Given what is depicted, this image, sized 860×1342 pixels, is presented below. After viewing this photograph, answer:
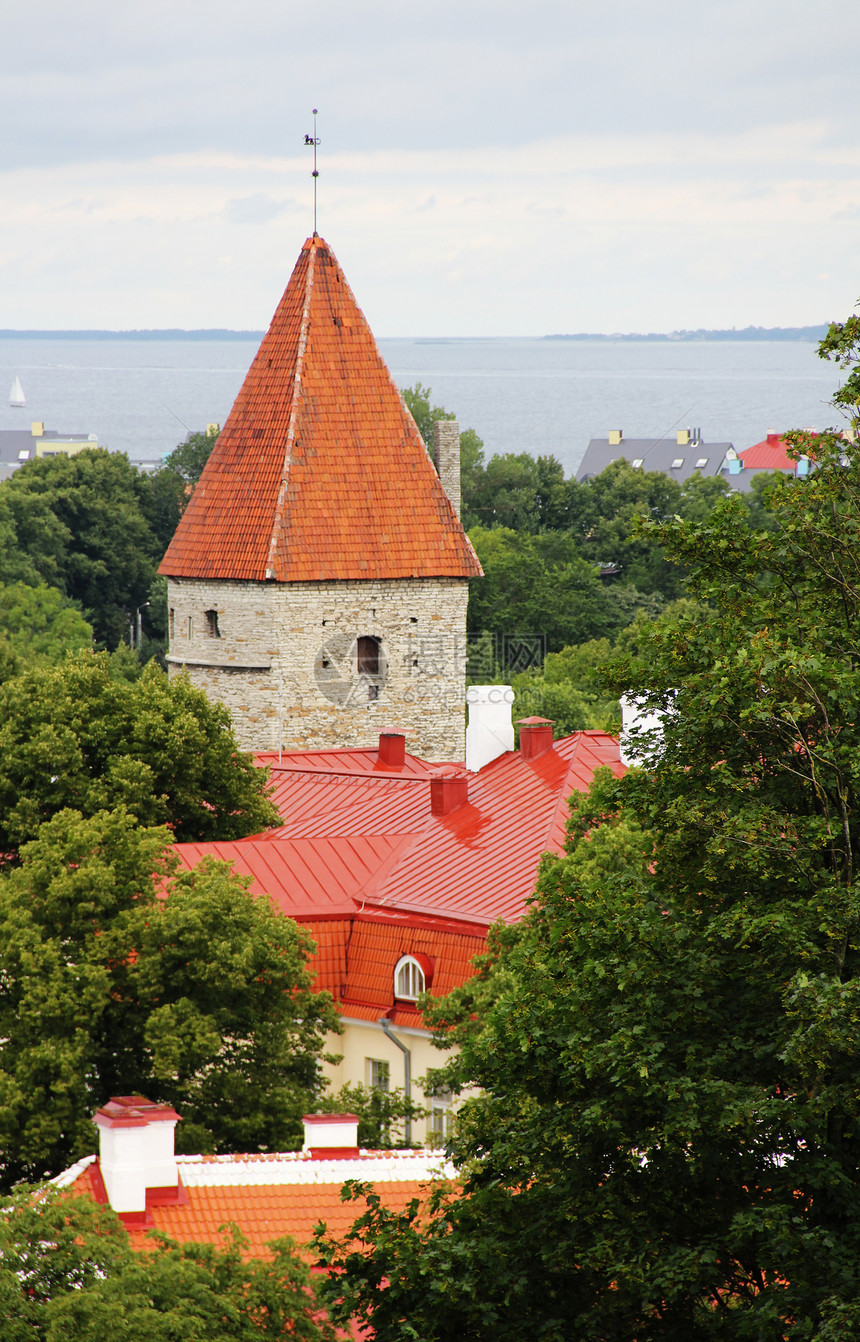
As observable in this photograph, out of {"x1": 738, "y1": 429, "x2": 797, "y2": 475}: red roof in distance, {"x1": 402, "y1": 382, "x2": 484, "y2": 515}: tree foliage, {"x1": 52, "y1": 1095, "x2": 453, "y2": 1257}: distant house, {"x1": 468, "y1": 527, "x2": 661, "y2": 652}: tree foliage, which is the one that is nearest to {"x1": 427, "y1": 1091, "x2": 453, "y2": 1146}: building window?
{"x1": 52, "y1": 1095, "x2": 453, "y2": 1257}: distant house

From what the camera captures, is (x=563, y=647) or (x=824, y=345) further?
(x=563, y=647)

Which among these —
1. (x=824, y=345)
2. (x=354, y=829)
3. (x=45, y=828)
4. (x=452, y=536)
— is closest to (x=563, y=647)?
(x=452, y=536)

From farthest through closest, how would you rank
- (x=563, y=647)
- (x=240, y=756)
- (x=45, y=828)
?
(x=563, y=647)
(x=240, y=756)
(x=45, y=828)

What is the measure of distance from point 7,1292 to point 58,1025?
890cm

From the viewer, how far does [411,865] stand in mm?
29344

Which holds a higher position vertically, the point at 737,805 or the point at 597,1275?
the point at 737,805

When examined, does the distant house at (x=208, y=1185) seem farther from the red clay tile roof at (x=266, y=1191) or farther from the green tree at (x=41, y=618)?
the green tree at (x=41, y=618)

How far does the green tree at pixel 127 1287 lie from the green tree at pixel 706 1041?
46 cm

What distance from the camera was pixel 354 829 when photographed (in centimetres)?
3177

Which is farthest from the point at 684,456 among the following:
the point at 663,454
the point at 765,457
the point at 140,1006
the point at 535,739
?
the point at 140,1006

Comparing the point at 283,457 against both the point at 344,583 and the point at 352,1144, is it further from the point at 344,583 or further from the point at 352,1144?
the point at 352,1144

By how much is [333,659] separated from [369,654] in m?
0.72

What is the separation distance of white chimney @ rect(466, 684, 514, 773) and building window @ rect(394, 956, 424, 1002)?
582 cm

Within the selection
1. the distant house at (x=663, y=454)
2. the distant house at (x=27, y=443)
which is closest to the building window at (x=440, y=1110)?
the distant house at (x=663, y=454)
